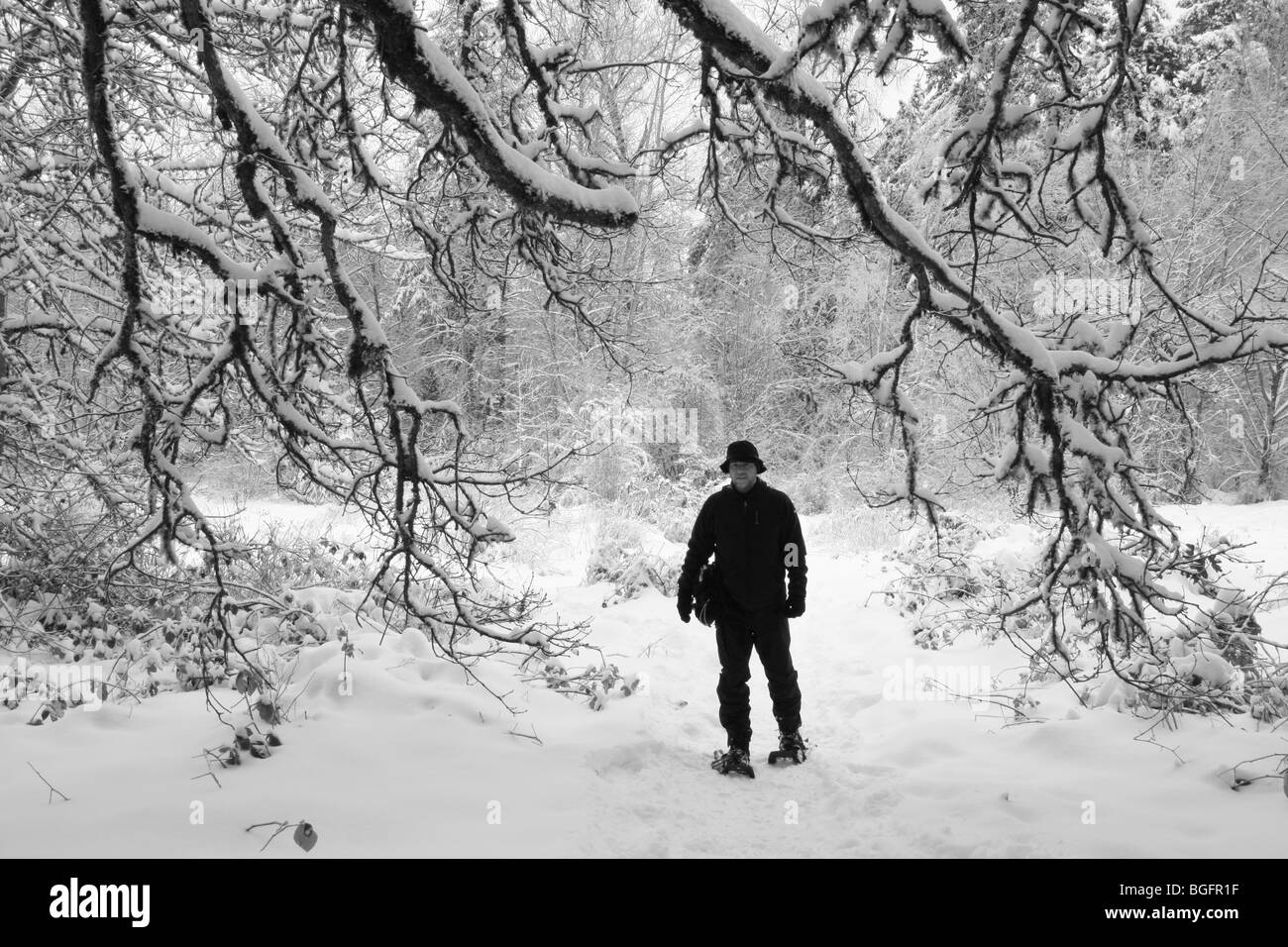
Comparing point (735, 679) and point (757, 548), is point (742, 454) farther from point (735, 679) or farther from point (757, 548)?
point (735, 679)

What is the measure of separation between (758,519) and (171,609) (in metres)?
4.82

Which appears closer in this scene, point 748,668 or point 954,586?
point 748,668

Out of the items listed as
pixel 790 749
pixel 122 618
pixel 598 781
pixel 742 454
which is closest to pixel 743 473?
pixel 742 454

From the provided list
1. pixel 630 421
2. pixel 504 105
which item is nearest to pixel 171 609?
pixel 504 105

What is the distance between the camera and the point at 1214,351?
2.54 metres

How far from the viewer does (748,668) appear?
14.5 ft

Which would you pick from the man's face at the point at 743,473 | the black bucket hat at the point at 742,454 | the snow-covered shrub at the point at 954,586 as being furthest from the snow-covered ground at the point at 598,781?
the black bucket hat at the point at 742,454

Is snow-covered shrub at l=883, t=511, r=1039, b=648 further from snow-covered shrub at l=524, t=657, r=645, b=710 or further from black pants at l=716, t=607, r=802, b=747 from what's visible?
snow-covered shrub at l=524, t=657, r=645, b=710

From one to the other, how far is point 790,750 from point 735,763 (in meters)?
0.39

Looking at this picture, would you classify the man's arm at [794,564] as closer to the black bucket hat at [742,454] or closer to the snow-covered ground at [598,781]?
the black bucket hat at [742,454]

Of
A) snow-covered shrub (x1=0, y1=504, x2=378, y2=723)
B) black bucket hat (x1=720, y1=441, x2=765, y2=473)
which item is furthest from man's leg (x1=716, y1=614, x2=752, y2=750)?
snow-covered shrub (x1=0, y1=504, x2=378, y2=723)

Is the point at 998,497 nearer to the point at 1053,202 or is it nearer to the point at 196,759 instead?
the point at 1053,202

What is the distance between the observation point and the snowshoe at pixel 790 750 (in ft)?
14.2
